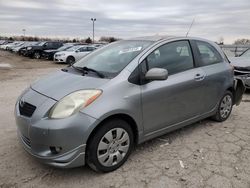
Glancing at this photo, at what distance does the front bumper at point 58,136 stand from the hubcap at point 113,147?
0.76 feet

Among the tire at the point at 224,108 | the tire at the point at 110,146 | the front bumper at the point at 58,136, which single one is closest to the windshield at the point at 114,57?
the tire at the point at 110,146

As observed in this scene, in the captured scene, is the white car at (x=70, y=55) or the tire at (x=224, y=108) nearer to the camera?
the tire at (x=224, y=108)

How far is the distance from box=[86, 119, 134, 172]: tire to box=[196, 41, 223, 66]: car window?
185 centimetres

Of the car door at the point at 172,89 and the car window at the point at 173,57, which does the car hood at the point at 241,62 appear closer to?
the car door at the point at 172,89

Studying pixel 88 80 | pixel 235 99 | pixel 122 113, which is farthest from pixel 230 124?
pixel 88 80

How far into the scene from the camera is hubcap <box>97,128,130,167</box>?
2.97 meters

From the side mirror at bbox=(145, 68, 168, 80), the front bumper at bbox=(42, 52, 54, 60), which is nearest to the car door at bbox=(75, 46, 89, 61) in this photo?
the front bumper at bbox=(42, 52, 54, 60)

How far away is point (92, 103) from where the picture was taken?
284cm

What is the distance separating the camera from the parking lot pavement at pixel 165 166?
2.92 metres

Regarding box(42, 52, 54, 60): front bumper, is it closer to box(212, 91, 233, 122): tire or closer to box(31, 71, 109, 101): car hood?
box(212, 91, 233, 122): tire

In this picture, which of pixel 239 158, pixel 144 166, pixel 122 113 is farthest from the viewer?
pixel 239 158

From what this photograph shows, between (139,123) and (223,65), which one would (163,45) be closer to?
(139,123)

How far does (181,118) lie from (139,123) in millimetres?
896

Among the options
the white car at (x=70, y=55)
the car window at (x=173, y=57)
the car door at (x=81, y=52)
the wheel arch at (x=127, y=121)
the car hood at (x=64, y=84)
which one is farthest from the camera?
the car door at (x=81, y=52)
